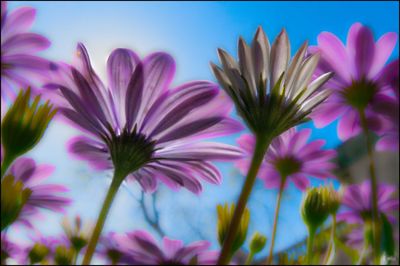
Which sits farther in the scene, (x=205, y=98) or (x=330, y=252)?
(x=330, y=252)

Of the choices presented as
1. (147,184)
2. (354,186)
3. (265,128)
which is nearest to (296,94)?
(265,128)

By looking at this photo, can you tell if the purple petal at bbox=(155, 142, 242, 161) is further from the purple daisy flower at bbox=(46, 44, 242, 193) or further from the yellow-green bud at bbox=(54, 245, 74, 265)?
the yellow-green bud at bbox=(54, 245, 74, 265)

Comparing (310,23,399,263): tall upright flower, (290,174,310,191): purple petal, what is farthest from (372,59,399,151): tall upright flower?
(290,174,310,191): purple petal

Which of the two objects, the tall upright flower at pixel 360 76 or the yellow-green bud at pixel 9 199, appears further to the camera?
the tall upright flower at pixel 360 76

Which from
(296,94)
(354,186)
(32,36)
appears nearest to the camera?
(296,94)

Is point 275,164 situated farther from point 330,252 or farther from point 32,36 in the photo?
point 32,36

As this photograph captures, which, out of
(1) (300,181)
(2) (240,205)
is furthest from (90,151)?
(1) (300,181)

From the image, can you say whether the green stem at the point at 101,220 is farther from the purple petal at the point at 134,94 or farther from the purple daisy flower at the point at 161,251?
the purple daisy flower at the point at 161,251

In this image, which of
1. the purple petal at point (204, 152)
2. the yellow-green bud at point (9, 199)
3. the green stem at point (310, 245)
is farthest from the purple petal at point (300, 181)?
the yellow-green bud at point (9, 199)
